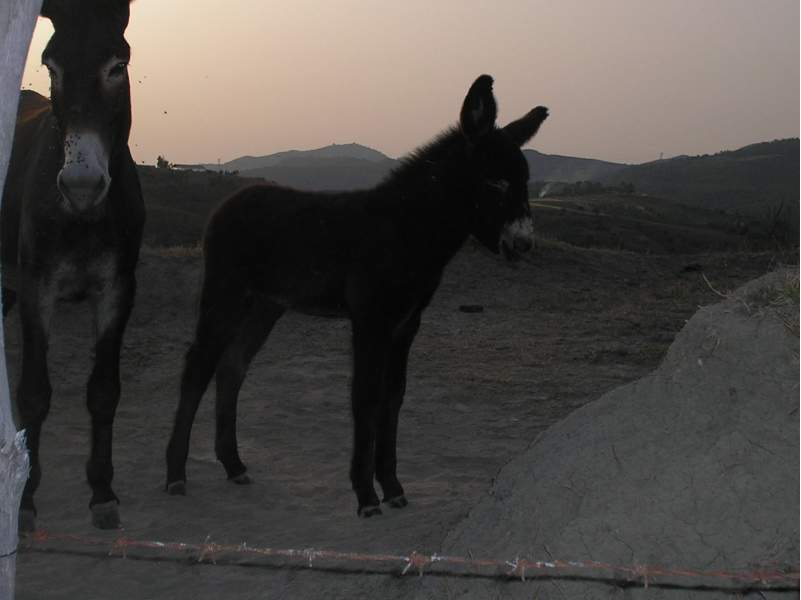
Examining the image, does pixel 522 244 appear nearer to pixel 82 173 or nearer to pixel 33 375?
pixel 82 173

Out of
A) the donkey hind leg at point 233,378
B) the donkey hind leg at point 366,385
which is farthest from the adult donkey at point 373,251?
the donkey hind leg at point 233,378

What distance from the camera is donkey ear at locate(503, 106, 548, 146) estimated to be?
551 centimetres

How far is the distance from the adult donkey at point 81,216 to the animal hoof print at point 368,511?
58.3 inches

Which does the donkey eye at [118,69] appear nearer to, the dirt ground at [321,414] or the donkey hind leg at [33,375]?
the donkey hind leg at [33,375]

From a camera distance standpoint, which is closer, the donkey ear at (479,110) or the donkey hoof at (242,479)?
the donkey ear at (479,110)

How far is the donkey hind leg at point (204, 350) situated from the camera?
5781 mm

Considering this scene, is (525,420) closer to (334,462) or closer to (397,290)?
(334,462)

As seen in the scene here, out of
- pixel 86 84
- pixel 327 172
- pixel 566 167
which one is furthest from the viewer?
pixel 566 167

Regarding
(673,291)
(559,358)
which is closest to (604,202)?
(673,291)

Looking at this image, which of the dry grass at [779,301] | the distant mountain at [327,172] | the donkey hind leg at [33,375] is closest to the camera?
the dry grass at [779,301]

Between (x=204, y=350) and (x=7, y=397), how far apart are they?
2912 mm

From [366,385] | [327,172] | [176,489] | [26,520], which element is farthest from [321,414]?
[327,172]

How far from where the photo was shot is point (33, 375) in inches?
192

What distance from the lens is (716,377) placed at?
358 cm
